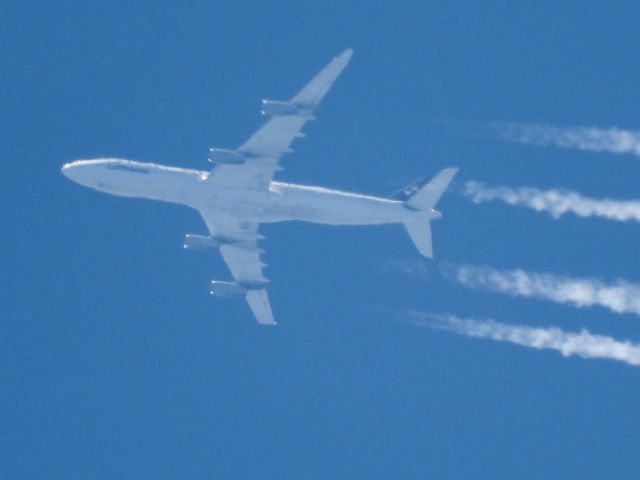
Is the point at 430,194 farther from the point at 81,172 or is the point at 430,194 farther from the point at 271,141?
the point at 81,172

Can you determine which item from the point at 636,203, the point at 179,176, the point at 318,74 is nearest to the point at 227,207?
the point at 179,176

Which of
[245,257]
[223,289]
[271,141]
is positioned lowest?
[223,289]

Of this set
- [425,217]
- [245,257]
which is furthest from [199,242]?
[425,217]

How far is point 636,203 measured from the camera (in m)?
112

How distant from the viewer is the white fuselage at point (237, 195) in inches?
4370

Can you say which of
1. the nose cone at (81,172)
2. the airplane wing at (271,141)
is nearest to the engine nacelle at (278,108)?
the airplane wing at (271,141)

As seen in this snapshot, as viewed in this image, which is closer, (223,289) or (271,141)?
(271,141)

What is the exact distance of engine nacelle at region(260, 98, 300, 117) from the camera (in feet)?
352

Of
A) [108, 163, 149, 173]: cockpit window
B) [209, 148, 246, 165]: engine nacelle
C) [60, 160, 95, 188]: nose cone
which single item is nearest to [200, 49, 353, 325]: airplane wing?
[209, 148, 246, 165]: engine nacelle

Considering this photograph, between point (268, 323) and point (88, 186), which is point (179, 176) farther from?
point (268, 323)

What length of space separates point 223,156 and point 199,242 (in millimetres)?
7843

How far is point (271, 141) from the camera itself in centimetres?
11100

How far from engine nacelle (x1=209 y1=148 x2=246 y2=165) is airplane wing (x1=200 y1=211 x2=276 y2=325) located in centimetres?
615

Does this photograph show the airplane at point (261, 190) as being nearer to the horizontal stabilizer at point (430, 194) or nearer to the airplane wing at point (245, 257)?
the horizontal stabilizer at point (430, 194)
